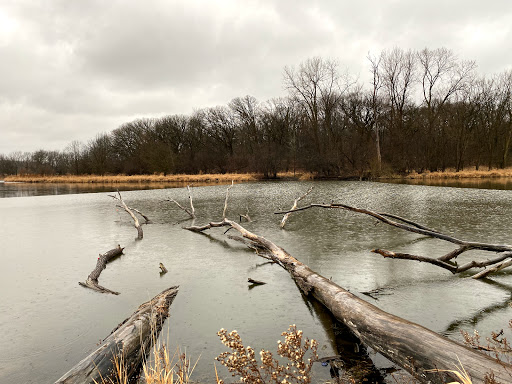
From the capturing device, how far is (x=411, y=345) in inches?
101

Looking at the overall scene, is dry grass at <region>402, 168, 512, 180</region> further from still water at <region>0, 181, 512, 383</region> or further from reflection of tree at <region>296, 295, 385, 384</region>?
reflection of tree at <region>296, 295, 385, 384</region>

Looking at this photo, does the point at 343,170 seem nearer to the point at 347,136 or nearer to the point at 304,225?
the point at 347,136

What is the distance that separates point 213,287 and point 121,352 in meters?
2.20

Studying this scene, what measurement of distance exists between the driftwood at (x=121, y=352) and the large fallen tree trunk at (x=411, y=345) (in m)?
1.81

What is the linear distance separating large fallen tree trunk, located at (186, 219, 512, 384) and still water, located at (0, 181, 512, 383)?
225mm

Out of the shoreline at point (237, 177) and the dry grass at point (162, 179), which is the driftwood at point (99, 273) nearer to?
the shoreline at point (237, 177)

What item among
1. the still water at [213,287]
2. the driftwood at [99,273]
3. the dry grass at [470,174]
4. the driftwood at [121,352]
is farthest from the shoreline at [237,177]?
the driftwood at [121,352]

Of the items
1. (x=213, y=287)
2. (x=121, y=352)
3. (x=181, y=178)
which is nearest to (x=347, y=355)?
(x=121, y=352)

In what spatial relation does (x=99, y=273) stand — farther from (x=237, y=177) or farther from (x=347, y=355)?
(x=237, y=177)

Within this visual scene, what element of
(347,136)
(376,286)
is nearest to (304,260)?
(376,286)

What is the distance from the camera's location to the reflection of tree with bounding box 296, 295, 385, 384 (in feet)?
8.80

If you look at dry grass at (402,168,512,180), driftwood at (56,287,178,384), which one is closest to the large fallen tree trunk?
driftwood at (56,287,178,384)

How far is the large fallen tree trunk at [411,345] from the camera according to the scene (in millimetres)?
2180

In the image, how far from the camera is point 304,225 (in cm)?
976
